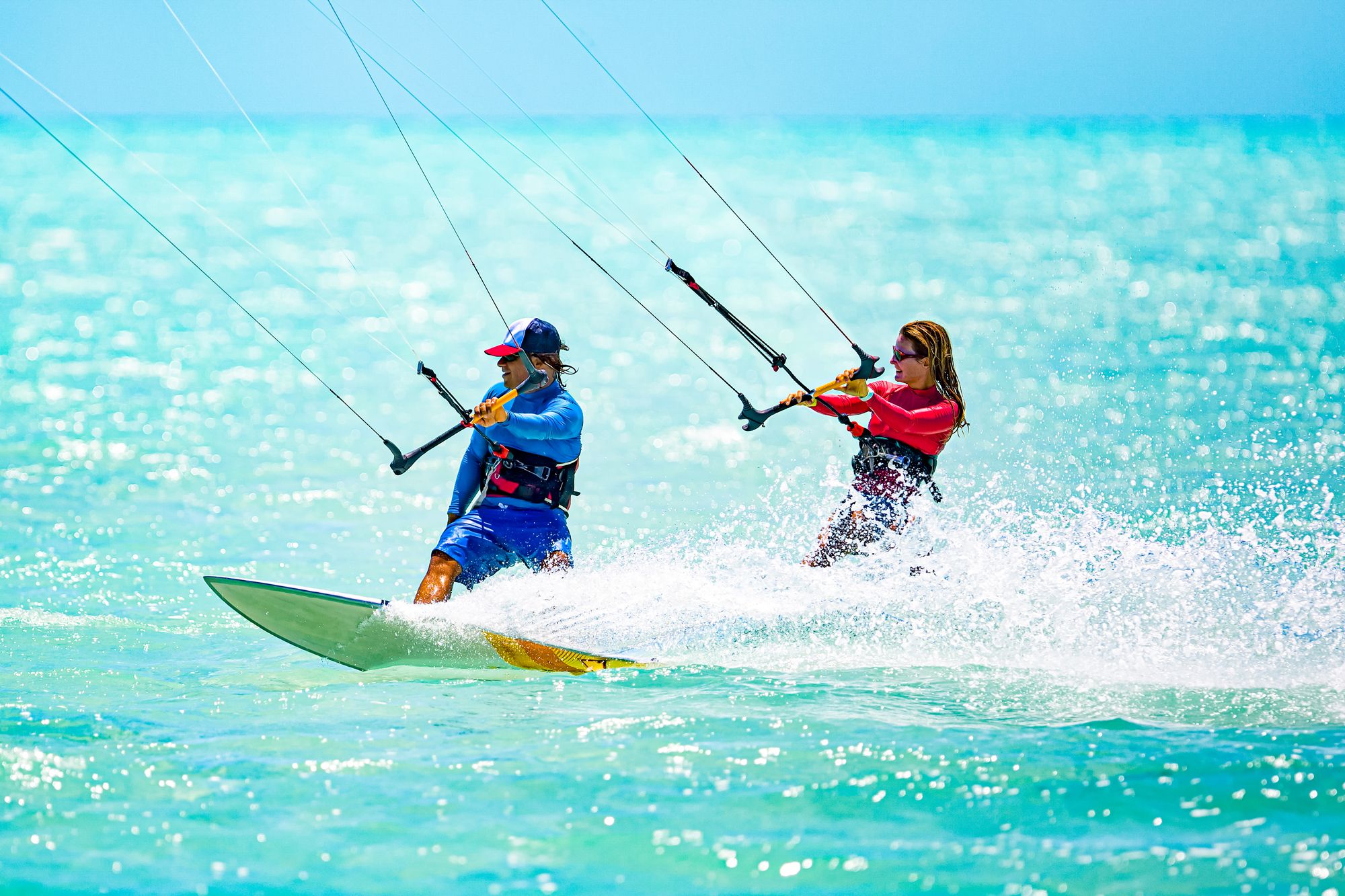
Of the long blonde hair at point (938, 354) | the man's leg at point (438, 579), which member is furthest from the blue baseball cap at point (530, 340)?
the long blonde hair at point (938, 354)

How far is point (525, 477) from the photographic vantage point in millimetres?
7035

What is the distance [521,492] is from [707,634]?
4.03 feet

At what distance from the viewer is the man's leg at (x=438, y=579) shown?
6.86 meters

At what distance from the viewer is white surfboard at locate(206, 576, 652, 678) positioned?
6844mm

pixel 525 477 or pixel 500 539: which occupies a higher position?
pixel 525 477

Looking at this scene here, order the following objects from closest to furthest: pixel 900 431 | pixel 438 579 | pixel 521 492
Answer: pixel 438 579, pixel 521 492, pixel 900 431

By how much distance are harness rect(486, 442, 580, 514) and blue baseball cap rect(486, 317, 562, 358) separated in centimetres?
47

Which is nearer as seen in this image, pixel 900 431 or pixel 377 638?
pixel 377 638

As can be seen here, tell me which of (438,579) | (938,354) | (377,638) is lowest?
(377,638)

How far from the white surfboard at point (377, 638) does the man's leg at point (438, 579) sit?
0.44 ft

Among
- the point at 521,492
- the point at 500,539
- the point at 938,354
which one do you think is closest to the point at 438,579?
the point at 500,539

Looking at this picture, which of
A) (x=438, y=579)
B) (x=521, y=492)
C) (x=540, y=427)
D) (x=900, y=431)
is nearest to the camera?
(x=540, y=427)

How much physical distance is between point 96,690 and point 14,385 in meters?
14.8

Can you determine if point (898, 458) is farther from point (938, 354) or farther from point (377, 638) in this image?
point (377, 638)
